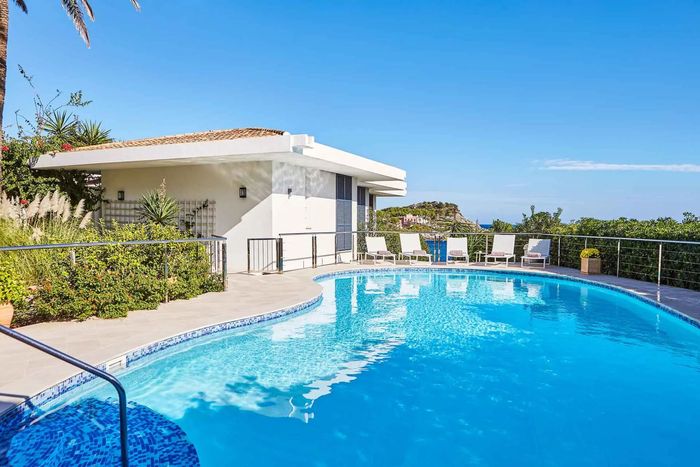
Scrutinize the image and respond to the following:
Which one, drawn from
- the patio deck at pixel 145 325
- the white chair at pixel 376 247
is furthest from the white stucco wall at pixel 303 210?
the patio deck at pixel 145 325

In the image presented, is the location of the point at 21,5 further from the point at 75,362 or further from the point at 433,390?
the point at 433,390

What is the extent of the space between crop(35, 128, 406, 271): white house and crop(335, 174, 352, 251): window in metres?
0.16

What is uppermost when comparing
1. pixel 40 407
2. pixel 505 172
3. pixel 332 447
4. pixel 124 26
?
pixel 124 26

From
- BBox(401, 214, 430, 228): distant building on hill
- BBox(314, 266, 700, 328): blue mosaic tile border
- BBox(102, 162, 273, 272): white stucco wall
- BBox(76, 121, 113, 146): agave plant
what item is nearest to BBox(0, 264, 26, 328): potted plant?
BBox(102, 162, 273, 272): white stucco wall

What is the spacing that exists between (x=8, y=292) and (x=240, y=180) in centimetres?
719

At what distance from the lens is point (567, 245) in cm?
1448

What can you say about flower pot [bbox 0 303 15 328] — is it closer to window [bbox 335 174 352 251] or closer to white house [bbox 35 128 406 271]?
white house [bbox 35 128 406 271]

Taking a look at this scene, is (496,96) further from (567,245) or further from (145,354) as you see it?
(145,354)

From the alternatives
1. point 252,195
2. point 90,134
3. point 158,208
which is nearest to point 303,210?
point 252,195

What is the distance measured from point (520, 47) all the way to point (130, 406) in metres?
16.4

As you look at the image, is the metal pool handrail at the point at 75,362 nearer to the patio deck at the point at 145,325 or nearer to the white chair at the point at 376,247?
the patio deck at the point at 145,325

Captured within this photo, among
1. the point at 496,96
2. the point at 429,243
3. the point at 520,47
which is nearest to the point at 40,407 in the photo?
the point at 429,243

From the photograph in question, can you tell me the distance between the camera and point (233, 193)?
1259 cm

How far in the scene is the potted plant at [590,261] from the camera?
1274 centimetres
